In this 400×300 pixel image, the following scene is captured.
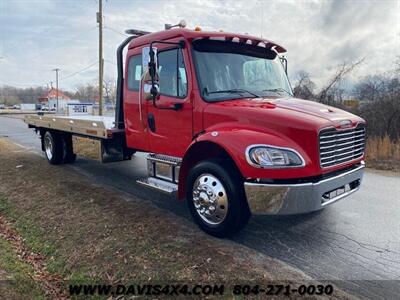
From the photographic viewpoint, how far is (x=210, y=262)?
362cm

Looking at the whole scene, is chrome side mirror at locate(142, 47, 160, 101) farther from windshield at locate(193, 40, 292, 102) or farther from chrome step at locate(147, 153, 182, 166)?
chrome step at locate(147, 153, 182, 166)

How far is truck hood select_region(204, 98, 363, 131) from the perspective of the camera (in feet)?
12.3

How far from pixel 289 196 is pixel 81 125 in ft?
17.3

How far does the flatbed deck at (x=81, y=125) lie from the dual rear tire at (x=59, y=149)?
0.31 metres

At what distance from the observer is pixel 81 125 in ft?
24.5

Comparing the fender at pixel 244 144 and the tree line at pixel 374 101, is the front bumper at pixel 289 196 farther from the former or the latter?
the tree line at pixel 374 101

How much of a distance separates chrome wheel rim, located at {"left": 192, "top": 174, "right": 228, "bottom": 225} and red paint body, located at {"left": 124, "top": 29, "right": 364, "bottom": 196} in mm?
413

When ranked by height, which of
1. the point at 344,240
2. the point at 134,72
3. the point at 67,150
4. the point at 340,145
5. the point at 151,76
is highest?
the point at 134,72

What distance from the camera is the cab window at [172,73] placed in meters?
4.73

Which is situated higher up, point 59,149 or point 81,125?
point 81,125

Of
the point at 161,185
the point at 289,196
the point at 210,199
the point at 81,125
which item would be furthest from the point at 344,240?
the point at 81,125

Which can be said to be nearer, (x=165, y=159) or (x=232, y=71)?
(x=232, y=71)

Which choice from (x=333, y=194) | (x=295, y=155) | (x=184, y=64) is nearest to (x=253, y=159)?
(x=295, y=155)

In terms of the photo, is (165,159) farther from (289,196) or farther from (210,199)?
(289,196)
